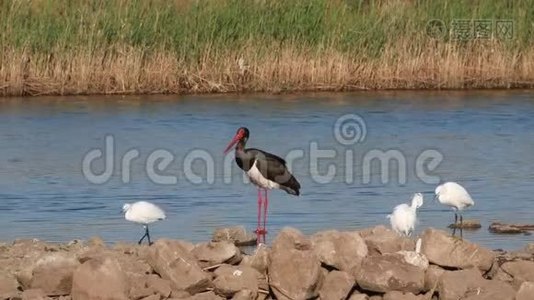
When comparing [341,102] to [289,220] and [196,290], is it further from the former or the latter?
[196,290]

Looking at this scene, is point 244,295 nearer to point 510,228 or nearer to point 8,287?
point 8,287

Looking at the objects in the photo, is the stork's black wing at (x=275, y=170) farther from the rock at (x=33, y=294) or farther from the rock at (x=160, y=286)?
the rock at (x=33, y=294)

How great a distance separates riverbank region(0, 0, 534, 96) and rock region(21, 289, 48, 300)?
41.4 ft

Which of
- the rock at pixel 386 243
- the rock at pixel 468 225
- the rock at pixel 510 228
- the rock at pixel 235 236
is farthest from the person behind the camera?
the rock at pixel 468 225

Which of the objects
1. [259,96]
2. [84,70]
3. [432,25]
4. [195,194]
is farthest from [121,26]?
[195,194]

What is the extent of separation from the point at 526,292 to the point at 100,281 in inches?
103

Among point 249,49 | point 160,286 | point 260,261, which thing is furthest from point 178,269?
point 249,49

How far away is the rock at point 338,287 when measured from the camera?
27.7 feet

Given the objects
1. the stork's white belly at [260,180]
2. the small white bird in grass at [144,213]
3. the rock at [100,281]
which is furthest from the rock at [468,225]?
the rock at [100,281]

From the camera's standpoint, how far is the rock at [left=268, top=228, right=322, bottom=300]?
838 cm

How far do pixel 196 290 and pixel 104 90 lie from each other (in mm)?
13393

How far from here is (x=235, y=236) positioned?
10.8m

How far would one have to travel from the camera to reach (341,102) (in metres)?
21.8

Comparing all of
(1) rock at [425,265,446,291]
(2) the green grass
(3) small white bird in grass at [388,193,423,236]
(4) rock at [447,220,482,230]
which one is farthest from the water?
(1) rock at [425,265,446,291]
